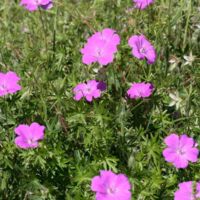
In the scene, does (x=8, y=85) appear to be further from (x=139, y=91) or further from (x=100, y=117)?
(x=139, y=91)

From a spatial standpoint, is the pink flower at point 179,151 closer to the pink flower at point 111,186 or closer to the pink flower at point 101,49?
the pink flower at point 111,186

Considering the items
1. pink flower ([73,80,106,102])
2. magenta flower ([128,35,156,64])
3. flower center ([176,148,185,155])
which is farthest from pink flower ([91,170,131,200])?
magenta flower ([128,35,156,64])

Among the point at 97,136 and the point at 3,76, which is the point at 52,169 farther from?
the point at 3,76

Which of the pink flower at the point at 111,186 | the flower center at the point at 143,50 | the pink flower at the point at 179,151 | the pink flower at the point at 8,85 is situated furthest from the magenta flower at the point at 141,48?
the pink flower at the point at 111,186

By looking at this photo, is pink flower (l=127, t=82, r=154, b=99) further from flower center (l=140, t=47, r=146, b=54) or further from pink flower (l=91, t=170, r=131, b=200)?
pink flower (l=91, t=170, r=131, b=200)

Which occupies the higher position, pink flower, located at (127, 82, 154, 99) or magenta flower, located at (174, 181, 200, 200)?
pink flower, located at (127, 82, 154, 99)

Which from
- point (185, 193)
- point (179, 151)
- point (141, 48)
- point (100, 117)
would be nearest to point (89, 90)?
point (100, 117)

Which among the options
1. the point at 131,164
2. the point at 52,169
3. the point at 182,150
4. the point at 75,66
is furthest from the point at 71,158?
the point at 75,66
